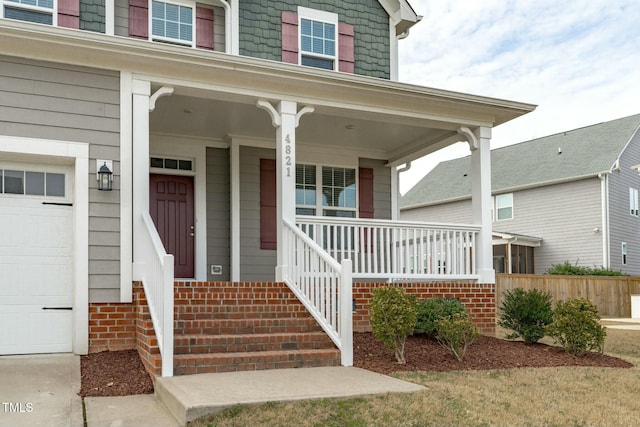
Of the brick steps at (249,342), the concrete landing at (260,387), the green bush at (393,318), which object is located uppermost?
the green bush at (393,318)

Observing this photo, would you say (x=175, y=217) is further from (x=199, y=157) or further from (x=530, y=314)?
(x=530, y=314)

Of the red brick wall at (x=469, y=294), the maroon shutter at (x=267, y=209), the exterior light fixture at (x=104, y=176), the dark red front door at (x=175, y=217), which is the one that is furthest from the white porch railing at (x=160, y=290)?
the maroon shutter at (x=267, y=209)

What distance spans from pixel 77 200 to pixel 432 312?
15.0 ft

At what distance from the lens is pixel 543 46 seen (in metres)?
16.2

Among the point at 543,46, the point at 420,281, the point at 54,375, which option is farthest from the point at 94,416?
the point at 543,46

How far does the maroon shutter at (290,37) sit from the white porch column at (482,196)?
3.03m

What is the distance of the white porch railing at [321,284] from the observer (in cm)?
630

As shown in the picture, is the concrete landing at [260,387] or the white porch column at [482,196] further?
the white porch column at [482,196]

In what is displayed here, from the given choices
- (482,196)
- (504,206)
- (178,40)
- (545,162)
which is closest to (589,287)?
(504,206)

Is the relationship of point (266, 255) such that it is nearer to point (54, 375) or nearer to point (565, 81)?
point (54, 375)

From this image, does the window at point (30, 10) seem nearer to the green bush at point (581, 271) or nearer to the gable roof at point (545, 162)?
the green bush at point (581, 271)

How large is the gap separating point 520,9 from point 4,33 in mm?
10290

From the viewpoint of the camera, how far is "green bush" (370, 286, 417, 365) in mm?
6285

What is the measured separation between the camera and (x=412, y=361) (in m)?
6.54
